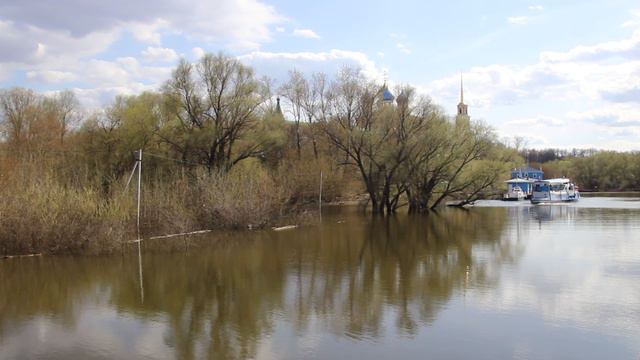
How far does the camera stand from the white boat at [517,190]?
71.1 meters

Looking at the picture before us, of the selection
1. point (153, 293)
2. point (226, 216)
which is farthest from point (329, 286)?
point (226, 216)

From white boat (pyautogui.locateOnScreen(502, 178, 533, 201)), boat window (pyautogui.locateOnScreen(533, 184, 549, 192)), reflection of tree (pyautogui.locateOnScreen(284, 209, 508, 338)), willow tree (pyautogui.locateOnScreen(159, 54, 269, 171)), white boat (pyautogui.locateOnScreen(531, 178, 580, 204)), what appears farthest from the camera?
white boat (pyautogui.locateOnScreen(502, 178, 533, 201))

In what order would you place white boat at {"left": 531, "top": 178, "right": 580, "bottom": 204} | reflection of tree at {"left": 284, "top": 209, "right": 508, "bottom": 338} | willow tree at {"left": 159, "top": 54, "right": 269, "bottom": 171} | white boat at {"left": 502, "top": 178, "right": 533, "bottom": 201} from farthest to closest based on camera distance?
1. white boat at {"left": 502, "top": 178, "right": 533, "bottom": 201}
2. white boat at {"left": 531, "top": 178, "right": 580, "bottom": 204}
3. willow tree at {"left": 159, "top": 54, "right": 269, "bottom": 171}
4. reflection of tree at {"left": 284, "top": 209, "right": 508, "bottom": 338}

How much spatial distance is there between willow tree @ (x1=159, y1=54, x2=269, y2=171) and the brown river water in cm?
1826

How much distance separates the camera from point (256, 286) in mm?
14844

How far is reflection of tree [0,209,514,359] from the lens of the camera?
11070 millimetres

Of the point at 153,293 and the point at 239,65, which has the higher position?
the point at 239,65

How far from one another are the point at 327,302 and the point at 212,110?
3033cm

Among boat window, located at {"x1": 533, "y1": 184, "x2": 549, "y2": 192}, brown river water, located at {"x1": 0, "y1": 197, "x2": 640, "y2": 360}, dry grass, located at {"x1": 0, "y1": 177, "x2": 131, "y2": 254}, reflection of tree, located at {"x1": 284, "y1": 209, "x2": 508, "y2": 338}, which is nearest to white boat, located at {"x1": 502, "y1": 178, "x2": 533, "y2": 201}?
boat window, located at {"x1": 533, "y1": 184, "x2": 549, "y2": 192}

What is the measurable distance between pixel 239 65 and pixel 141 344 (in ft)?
109

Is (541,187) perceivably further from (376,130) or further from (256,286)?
(256,286)

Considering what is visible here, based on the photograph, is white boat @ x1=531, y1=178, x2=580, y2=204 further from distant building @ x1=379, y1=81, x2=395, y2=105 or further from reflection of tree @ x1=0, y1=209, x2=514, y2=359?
reflection of tree @ x1=0, y1=209, x2=514, y2=359

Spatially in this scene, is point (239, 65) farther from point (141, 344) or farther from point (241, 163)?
point (141, 344)

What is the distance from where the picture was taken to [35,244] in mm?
19922
